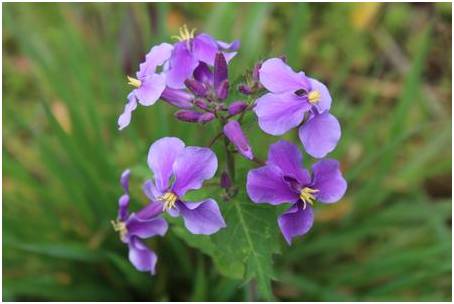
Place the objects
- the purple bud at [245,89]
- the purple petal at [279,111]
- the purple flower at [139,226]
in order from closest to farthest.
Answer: the purple petal at [279,111], the purple bud at [245,89], the purple flower at [139,226]

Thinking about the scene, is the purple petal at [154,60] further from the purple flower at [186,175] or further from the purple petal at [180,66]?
the purple flower at [186,175]

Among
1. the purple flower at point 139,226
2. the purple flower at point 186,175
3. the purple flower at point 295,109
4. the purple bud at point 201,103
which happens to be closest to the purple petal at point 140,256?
the purple flower at point 139,226

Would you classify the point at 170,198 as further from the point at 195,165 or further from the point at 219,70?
the point at 219,70

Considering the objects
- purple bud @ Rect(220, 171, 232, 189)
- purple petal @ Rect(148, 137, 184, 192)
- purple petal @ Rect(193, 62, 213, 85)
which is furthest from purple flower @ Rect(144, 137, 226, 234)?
purple petal @ Rect(193, 62, 213, 85)

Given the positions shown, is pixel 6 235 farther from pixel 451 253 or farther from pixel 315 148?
pixel 451 253

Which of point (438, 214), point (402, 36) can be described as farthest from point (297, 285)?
point (402, 36)

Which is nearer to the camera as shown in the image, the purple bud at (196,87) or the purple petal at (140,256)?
the purple bud at (196,87)
